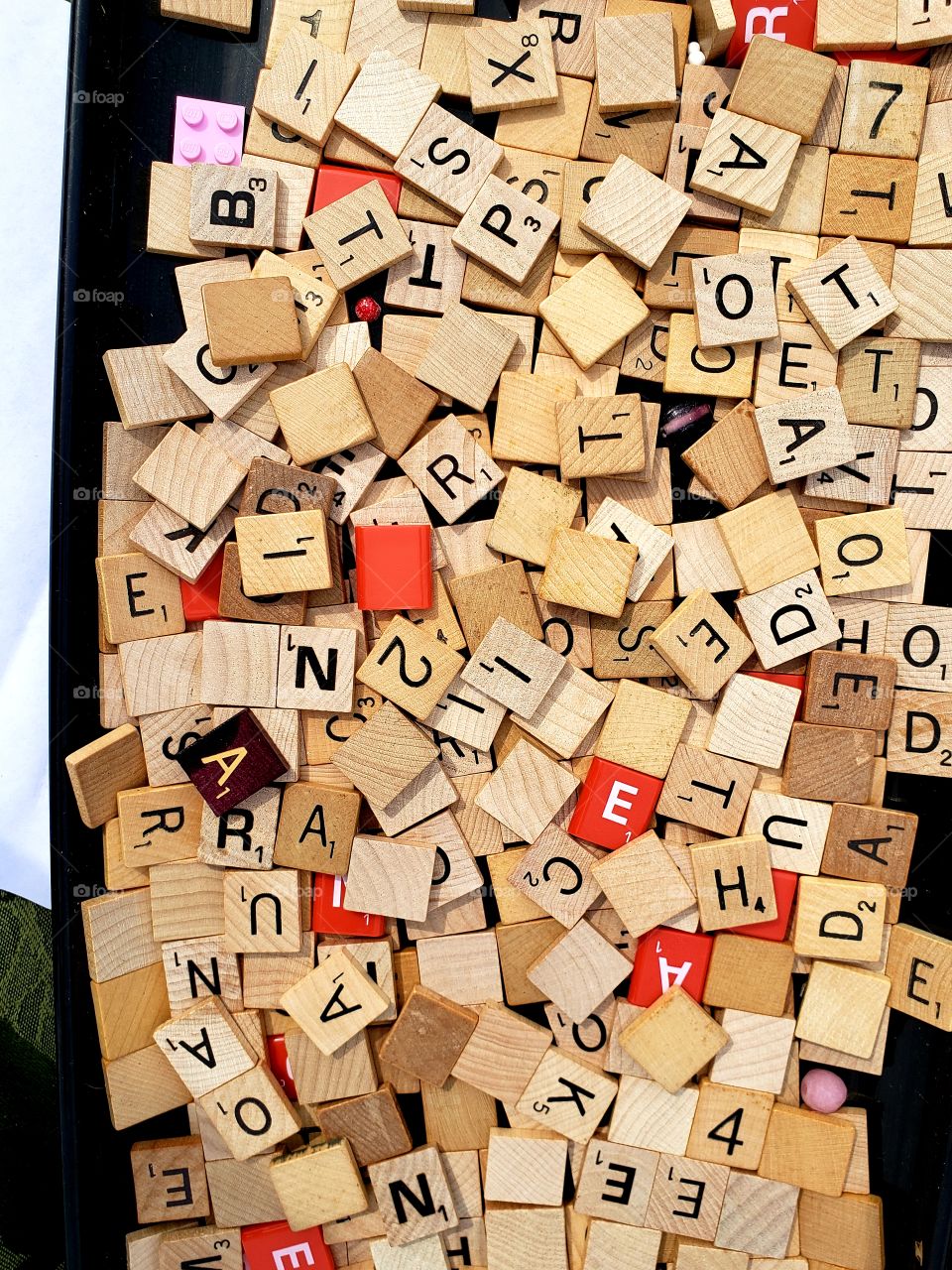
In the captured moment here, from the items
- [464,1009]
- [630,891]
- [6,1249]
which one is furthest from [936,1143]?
[6,1249]

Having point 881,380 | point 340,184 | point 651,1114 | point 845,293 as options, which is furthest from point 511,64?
point 651,1114

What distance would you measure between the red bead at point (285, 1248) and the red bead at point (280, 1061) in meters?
0.19

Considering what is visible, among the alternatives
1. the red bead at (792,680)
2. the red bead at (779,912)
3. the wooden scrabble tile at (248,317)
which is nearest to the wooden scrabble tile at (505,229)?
the wooden scrabble tile at (248,317)

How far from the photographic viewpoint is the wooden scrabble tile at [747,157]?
1007mm

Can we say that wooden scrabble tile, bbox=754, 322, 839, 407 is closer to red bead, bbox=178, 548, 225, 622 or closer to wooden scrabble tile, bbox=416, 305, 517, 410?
wooden scrabble tile, bbox=416, 305, 517, 410

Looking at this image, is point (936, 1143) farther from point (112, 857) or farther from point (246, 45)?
point (246, 45)

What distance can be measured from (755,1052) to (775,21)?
49.1 inches

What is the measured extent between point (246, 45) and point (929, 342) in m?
0.91

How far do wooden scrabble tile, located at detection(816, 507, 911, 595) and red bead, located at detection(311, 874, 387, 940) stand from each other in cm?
70

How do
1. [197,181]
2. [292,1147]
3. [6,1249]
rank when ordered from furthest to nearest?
[6,1249] < [292,1147] < [197,181]

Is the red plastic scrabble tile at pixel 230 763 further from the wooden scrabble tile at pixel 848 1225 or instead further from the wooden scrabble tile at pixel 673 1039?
the wooden scrabble tile at pixel 848 1225

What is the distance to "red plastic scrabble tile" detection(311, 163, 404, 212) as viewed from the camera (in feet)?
3.43

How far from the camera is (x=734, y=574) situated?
1073mm

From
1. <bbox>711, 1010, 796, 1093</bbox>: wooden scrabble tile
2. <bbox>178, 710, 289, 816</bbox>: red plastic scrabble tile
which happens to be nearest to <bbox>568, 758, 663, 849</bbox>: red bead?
<bbox>711, 1010, 796, 1093</bbox>: wooden scrabble tile
